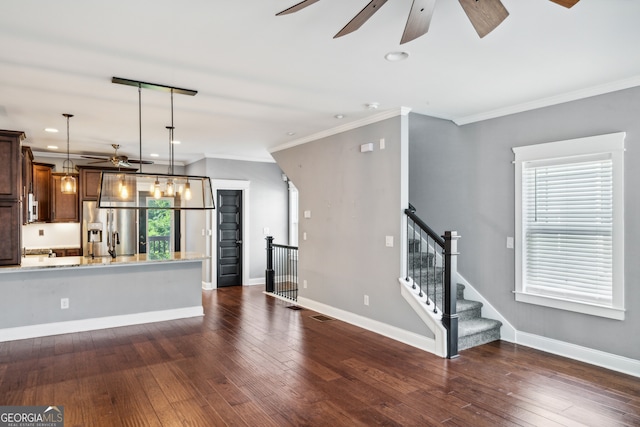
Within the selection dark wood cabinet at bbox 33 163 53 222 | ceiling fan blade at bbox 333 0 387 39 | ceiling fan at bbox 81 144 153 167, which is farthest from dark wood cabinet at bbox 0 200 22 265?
ceiling fan blade at bbox 333 0 387 39

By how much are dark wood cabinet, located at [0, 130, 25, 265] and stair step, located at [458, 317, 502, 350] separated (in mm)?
5251

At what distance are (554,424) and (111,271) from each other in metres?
5.07

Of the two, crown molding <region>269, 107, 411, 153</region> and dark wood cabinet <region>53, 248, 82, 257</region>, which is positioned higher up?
crown molding <region>269, 107, 411, 153</region>

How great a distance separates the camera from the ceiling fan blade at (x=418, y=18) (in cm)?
187

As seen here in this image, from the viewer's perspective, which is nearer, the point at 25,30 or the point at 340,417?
the point at 25,30

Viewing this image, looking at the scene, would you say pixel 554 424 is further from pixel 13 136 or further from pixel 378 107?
pixel 13 136

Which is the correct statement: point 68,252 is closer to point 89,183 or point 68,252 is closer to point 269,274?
point 89,183

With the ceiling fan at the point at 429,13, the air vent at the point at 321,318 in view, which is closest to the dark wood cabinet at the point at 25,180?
the air vent at the point at 321,318

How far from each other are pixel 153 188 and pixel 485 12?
11.1 feet

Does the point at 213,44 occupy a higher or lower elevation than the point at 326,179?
higher

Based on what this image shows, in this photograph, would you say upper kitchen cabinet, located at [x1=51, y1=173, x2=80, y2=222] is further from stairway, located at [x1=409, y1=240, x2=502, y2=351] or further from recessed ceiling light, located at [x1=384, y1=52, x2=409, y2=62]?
recessed ceiling light, located at [x1=384, y1=52, x2=409, y2=62]

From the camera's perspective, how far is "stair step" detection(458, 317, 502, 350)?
436cm

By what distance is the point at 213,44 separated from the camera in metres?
2.86

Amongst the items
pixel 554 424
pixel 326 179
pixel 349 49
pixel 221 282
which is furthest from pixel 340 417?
pixel 221 282
